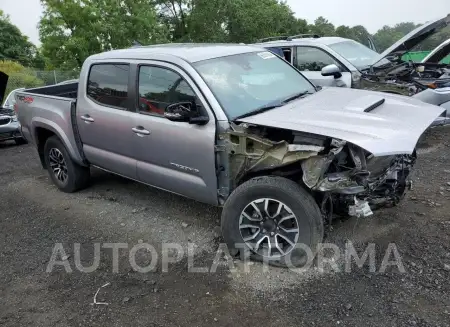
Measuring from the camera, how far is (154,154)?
13.2 feet

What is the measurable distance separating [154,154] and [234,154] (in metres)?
0.94

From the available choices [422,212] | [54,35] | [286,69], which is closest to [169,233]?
[286,69]

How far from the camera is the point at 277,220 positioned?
3365mm

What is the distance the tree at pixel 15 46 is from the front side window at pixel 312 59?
3044 centimetres

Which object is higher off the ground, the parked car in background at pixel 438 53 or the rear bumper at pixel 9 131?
the parked car in background at pixel 438 53

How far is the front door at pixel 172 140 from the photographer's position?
11.8 ft

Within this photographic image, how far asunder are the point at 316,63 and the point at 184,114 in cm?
471

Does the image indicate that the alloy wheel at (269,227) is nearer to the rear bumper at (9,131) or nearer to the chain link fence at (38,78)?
the rear bumper at (9,131)

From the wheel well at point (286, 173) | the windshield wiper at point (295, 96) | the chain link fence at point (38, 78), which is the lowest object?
the chain link fence at point (38, 78)

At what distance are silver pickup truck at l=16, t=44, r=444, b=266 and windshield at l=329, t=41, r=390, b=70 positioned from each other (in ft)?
11.6

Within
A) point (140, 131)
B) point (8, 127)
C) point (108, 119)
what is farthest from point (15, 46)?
point (140, 131)

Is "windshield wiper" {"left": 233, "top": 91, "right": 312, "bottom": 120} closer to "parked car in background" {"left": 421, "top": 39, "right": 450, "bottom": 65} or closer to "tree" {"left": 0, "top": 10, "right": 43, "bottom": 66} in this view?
"parked car in background" {"left": 421, "top": 39, "right": 450, "bottom": 65}

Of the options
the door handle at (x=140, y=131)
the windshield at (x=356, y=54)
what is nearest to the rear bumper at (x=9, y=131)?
the door handle at (x=140, y=131)

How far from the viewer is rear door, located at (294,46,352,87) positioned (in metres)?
7.12
